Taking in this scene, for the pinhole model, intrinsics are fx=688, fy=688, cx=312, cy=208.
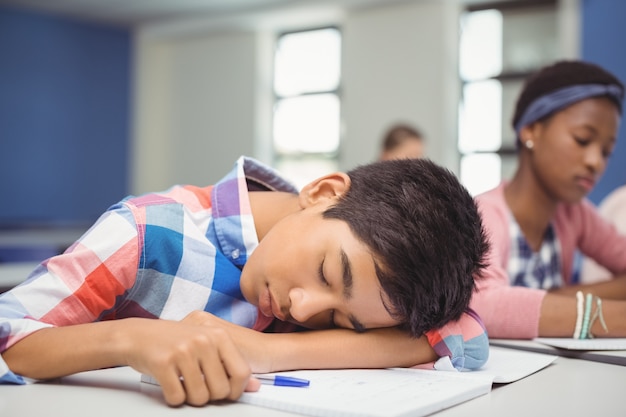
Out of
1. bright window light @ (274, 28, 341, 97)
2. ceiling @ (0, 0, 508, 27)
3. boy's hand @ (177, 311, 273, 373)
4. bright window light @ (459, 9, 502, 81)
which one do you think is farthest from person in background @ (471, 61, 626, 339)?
bright window light @ (274, 28, 341, 97)

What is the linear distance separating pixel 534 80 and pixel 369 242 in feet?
3.66

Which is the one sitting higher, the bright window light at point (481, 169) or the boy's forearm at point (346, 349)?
the bright window light at point (481, 169)

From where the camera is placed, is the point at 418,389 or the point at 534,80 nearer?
the point at 418,389

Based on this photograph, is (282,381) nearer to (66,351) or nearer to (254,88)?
(66,351)

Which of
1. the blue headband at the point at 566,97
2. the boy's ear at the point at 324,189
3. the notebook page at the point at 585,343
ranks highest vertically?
the blue headband at the point at 566,97

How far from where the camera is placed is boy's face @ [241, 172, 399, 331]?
93cm

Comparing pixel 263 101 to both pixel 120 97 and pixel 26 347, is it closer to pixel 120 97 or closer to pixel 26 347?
pixel 120 97

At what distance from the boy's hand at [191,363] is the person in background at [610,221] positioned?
1698 mm

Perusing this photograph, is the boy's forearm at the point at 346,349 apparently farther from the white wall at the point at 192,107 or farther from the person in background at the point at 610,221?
the white wall at the point at 192,107

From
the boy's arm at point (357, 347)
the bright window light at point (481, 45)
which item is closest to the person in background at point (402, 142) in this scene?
the bright window light at point (481, 45)

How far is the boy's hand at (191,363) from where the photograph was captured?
74cm

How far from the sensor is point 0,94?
23.7 feet

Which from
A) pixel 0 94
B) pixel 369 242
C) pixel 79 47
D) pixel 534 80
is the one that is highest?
pixel 79 47

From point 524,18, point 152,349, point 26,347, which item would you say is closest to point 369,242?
point 152,349
